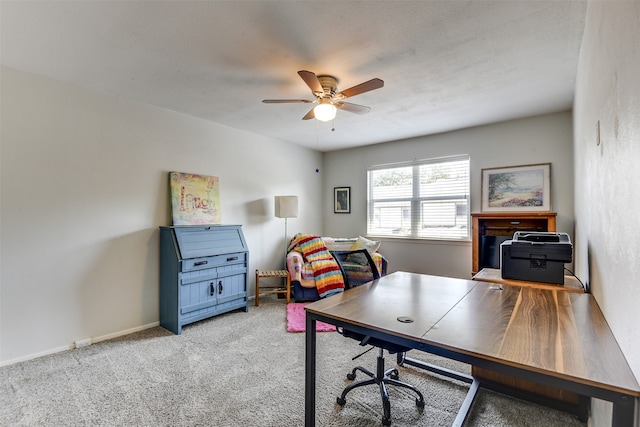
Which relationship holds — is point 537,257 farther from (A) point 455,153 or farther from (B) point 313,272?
(B) point 313,272

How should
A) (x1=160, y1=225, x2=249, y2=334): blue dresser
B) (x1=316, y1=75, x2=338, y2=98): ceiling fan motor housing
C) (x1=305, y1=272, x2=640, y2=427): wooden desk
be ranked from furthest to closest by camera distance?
1. (x1=160, y1=225, x2=249, y2=334): blue dresser
2. (x1=316, y1=75, x2=338, y2=98): ceiling fan motor housing
3. (x1=305, y1=272, x2=640, y2=427): wooden desk

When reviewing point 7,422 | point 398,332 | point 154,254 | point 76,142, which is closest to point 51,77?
point 76,142

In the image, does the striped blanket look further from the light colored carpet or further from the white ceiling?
the white ceiling

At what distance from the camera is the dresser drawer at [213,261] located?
3.23 m

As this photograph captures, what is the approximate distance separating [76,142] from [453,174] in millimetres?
4627

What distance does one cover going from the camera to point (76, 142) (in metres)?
2.86

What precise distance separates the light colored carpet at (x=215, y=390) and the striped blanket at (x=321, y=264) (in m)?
1.26

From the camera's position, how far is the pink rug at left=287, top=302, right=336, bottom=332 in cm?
324

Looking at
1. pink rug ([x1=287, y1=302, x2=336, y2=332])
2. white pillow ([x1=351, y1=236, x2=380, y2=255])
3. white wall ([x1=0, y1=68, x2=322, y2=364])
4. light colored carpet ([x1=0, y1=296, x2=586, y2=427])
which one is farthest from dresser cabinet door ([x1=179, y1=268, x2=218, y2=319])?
white pillow ([x1=351, y1=236, x2=380, y2=255])

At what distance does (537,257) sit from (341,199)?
145 inches

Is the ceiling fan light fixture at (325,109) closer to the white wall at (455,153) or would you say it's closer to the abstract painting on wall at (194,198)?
the abstract painting on wall at (194,198)

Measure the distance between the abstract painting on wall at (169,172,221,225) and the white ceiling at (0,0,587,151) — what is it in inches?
34.3

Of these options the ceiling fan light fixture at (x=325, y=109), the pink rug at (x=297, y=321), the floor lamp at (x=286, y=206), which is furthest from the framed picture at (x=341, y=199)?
the ceiling fan light fixture at (x=325, y=109)

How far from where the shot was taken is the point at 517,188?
389cm
